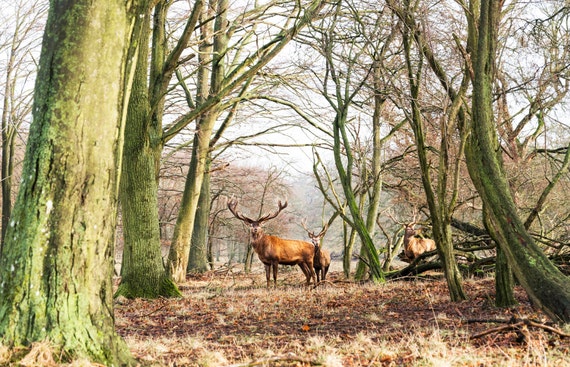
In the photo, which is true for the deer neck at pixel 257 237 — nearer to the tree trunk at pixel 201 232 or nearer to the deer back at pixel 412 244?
the deer back at pixel 412 244

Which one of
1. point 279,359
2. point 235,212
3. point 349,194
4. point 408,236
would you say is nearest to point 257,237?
point 235,212

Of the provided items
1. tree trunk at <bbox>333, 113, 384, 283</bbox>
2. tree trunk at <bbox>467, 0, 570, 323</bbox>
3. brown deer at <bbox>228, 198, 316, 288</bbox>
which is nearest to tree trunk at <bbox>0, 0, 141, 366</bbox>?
tree trunk at <bbox>467, 0, 570, 323</bbox>

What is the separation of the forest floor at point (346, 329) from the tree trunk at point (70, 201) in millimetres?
726

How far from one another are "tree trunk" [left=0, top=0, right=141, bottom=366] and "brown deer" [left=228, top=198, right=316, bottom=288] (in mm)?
10214

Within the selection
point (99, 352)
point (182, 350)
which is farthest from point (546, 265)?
point (99, 352)

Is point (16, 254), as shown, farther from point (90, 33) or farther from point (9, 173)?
point (9, 173)

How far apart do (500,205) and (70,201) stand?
13.0ft

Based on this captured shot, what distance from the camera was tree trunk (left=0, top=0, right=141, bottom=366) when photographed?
11.9ft

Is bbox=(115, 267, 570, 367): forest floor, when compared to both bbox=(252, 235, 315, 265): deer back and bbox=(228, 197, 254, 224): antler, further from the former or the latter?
bbox=(228, 197, 254, 224): antler

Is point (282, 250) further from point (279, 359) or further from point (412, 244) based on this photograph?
point (279, 359)

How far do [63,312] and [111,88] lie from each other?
1557 mm

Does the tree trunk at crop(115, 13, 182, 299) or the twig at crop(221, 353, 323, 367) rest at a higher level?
the tree trunk at crop(115, 13, 182, 299)

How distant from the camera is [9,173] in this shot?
17.5 meters

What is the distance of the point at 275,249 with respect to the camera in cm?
1442
